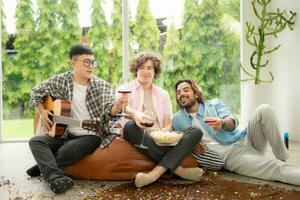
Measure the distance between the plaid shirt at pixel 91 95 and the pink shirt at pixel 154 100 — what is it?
190 mm

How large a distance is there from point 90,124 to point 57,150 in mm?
281

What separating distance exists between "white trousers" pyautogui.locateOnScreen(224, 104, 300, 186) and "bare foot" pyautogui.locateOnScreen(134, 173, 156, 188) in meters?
0.65

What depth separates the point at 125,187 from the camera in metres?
2.59

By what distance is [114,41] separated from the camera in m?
4.97

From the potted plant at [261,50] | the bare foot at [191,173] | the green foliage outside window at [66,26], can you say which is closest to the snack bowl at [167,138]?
the bare foot at [191,173]

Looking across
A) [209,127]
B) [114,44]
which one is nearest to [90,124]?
[209,127]

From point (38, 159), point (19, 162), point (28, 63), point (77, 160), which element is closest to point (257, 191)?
point (77, 160)

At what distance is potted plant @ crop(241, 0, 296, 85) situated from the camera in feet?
14.6

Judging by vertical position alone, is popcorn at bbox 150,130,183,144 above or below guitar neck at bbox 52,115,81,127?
below

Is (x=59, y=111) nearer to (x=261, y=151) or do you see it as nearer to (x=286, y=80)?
(x=261, y=151)

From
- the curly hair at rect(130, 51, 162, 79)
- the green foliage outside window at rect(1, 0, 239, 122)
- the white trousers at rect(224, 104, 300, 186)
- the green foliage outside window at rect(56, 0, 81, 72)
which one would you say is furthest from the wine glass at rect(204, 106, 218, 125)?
the green foliage outside window at rect(56, 0, 81, 72)

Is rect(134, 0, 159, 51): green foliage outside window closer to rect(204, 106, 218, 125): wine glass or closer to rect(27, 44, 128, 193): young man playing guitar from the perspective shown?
rect(27, 44, 128, 193): young man playing guitar

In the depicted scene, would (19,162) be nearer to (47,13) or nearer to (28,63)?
(28,63)

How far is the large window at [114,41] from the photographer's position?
15.9ft
